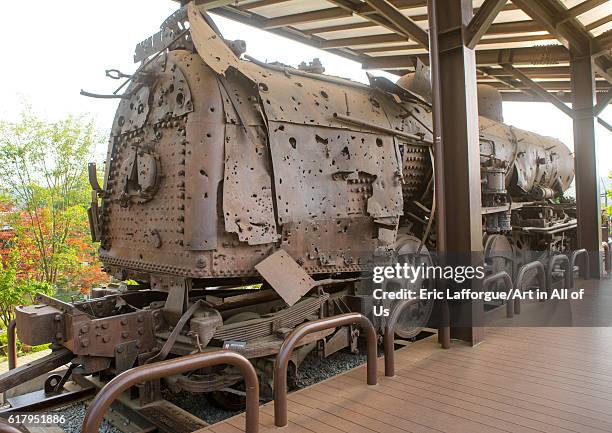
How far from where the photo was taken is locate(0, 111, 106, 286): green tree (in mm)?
9375

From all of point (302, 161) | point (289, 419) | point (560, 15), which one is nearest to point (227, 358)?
point (289, 419)

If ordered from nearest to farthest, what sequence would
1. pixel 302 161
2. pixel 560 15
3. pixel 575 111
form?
pixel 302 161, pixel 560 15, pixel 575 111

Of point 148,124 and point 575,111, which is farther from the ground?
point 575,111

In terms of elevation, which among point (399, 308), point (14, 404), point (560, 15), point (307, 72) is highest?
point (560, 15)

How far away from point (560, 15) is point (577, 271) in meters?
4.81

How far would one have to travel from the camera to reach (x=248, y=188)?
13.0 feet

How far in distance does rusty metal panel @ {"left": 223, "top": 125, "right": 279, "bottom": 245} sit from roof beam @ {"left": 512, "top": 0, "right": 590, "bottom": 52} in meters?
5.32

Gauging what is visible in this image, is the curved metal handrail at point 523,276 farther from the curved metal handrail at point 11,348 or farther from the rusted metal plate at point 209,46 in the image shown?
the curved metal handrail at point 11,348

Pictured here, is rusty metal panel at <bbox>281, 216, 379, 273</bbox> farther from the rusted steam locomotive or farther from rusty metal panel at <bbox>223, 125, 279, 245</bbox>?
rusty metal panel at <bbox>223, 125, 279, 245</bbox>

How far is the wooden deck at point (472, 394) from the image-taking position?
2.83 meters

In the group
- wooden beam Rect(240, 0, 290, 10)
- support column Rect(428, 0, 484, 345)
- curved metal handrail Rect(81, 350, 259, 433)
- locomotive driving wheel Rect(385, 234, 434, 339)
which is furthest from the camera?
wooden beam Rect(240, 0, 290, 10)

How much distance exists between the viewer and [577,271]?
Answer: 901 cm

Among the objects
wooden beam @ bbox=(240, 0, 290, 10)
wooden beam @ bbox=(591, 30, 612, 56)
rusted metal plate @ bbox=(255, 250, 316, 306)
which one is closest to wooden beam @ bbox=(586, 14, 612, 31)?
wooden beam @ bbox=(591, 30, 612, 56)

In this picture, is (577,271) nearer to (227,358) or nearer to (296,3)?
(296,3)
